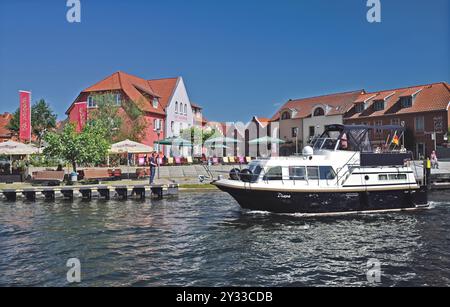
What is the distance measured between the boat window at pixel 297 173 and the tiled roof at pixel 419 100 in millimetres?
41850

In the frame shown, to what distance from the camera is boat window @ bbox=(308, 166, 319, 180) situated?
Result: 742 inches

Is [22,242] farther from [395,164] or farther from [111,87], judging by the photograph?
[111,87]

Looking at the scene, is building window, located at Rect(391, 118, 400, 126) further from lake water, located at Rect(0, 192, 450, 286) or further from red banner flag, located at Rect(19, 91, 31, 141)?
red banner flag, located at Rect(19, 91, 31, 141)

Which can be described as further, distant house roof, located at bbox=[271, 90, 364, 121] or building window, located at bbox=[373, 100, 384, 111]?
distant house roof, located at bbox=[271, 90, 364, 121]

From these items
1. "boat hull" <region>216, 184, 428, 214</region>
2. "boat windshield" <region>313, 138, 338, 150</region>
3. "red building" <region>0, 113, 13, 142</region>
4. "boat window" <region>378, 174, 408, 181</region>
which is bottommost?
"boat hull" <region>216, 184, 428, 214</region>

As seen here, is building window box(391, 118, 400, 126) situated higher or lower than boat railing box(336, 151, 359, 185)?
higher

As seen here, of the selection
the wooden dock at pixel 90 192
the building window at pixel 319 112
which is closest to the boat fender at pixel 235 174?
the wooden dock at pixel 90 192

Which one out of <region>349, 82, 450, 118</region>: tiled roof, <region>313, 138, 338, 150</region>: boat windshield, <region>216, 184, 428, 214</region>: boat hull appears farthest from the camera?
<region>349, 82, 450, 118</region>: tiled roof

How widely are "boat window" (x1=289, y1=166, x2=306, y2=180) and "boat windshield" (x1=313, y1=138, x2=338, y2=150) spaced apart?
2.75 m

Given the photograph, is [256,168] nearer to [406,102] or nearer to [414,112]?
[414,112]

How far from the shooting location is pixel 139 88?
60656mm

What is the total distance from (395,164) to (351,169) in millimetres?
2901

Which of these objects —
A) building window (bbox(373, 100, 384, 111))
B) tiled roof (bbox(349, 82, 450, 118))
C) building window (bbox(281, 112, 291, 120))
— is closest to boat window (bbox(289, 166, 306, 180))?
tiled roof (bbox(349, 82, 450, 118))

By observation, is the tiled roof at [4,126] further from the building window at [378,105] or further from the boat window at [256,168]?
the boat window at [256,168]
